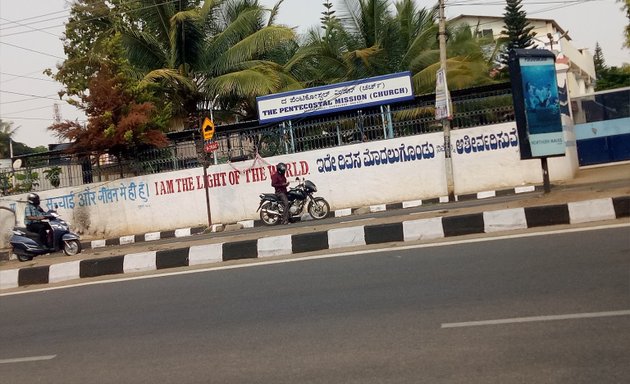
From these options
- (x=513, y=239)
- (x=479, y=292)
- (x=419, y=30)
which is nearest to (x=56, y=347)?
(x=479, y=292)

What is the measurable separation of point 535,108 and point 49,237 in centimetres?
990

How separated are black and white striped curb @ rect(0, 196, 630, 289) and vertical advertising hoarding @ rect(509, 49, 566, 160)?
7.47 ft

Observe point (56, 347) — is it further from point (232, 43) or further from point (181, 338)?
point (232, 43)

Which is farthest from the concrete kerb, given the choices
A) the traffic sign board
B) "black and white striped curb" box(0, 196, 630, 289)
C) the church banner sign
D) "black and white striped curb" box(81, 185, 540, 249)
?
"black and white striped curb" box(0, 196, 630, 289)

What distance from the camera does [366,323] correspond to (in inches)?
224

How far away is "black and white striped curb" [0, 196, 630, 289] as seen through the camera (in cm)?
923

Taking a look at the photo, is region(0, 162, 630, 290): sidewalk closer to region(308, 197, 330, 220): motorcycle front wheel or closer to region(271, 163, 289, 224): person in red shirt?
region(271, 163, 289, 224): person in red shirt

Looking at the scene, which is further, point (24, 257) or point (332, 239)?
point (24, 257)

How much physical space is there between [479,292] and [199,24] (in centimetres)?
1993

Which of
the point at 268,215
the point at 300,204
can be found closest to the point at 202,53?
the point at 268,215

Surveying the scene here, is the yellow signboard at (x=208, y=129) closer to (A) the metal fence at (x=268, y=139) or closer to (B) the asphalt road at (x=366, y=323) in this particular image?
(A) the metal fence at (x=268, y=139)

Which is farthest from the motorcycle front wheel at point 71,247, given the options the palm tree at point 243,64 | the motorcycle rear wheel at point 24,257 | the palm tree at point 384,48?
the palm tree at point 384,48

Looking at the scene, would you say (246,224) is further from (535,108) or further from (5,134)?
(5,134)

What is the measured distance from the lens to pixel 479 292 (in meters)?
6.18
